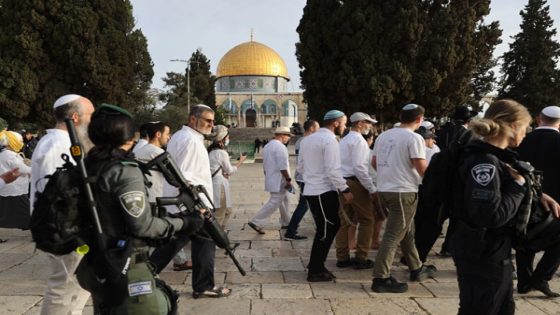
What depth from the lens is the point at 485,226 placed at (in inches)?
92.9

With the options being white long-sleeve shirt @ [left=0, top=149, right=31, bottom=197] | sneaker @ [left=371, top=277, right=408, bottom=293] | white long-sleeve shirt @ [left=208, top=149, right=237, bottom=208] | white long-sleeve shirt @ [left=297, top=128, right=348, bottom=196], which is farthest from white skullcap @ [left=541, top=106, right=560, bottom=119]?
white long-sleeve shirt @ [left=0, top=149, right=31, bottom=197]

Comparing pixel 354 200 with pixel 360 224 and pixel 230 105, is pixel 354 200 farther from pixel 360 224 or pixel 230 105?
pixel 230 105

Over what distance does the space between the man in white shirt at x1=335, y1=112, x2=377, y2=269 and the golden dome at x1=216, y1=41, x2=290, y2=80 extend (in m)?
67.3

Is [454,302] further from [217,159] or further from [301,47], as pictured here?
[301,47]

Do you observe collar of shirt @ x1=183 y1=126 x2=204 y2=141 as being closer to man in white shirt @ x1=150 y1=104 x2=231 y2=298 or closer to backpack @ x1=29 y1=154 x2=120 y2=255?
man in white shirt @ x1=150 y1=104 x2=231 y2=298

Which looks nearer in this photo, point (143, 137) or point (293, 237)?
point (143, 137)

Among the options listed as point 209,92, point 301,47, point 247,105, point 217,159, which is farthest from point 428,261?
point 247,105

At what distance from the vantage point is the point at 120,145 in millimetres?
2330

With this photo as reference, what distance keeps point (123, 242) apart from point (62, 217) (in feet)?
1.00

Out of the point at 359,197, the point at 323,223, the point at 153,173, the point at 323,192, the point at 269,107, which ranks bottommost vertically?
the point at 323,223

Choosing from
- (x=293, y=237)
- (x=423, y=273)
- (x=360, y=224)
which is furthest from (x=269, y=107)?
(x=423, y=273)

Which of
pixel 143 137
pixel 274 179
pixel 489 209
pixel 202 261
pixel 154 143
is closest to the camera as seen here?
pixel 489 209

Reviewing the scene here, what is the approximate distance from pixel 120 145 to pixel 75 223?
441 millimetres

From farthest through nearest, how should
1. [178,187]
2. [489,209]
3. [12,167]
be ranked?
1. [12,167]
2. [178,187]
3. [489,209]
